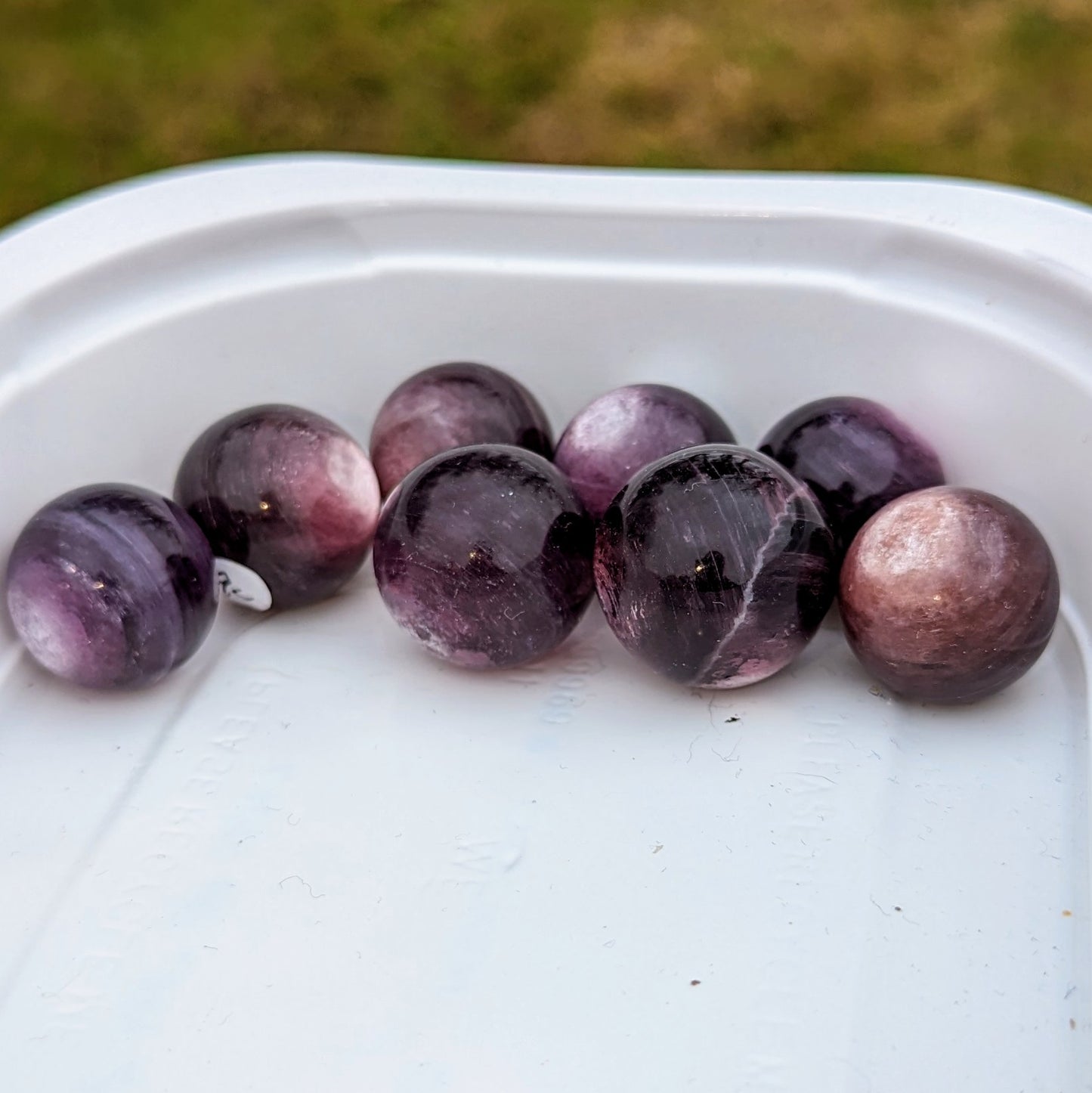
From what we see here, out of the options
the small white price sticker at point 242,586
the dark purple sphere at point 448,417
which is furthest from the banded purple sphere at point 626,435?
the small white price sticker at point 242,586

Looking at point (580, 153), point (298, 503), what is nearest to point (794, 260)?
point (298, 503)

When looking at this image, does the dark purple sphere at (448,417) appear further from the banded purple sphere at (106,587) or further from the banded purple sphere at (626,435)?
the banded purple sphere at (106,587)

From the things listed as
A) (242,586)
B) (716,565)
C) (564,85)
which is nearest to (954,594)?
(716,565)

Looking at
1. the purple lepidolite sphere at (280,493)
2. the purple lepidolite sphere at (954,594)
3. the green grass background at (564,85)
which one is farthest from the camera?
the green grass background at (564,85)

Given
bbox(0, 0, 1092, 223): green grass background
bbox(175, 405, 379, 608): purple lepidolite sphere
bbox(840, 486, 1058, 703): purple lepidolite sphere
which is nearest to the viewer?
bbox(840, 486, 1058, 703): purple lepidolite sphere

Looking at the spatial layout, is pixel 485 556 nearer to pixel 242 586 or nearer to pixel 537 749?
pixel 537 749

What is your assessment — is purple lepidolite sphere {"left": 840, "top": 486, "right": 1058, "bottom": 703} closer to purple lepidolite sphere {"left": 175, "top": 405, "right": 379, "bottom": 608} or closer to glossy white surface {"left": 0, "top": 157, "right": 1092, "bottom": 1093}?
glossy white surface {"left": 0, "top": 157, "right": 1092, "bottom": 1093}

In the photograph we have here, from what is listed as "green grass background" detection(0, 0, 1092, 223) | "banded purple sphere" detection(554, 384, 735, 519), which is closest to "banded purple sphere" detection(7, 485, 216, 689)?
"banded purple sphere" detection(554, 384, 735, 519)
